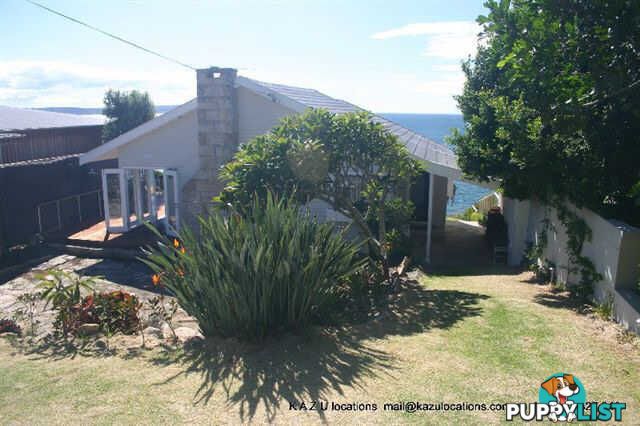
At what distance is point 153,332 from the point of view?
789 cm

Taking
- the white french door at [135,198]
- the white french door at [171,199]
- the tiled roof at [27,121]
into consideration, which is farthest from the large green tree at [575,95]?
the tiled roof at [27,121]

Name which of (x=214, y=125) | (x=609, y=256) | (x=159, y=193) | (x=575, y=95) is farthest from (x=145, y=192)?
(x=609, y=256)

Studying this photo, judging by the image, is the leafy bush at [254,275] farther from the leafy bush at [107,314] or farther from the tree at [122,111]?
the tree at [122,111]

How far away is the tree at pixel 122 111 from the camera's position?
87.9ft

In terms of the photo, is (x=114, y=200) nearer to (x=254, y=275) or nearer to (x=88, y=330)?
(x=88, y=330)

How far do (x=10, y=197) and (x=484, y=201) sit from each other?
19.0 meters

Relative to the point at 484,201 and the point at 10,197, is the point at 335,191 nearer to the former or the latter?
the point at 10,197

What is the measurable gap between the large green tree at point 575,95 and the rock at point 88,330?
7.39m

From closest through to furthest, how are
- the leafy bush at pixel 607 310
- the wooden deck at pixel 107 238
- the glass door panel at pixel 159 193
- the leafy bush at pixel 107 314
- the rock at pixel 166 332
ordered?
the leafy bush at pixel 607 310 → the rock at pixel 166 332 → the leafy bush at pixel 107 314 → the wooden deck at pixel 107 238 → the glass door panel at pixel 159 193

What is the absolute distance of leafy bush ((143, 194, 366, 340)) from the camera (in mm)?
6484

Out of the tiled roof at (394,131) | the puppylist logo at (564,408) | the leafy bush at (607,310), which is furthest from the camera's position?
the tiled roof at (394,131)

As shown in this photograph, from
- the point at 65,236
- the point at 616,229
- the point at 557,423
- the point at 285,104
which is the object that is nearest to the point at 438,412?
the point at 557,423

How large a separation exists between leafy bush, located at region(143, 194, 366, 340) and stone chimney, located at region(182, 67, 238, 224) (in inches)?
312

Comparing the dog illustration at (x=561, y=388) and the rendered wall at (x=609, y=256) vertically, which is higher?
the rendered wall at (x=609, y=256)
